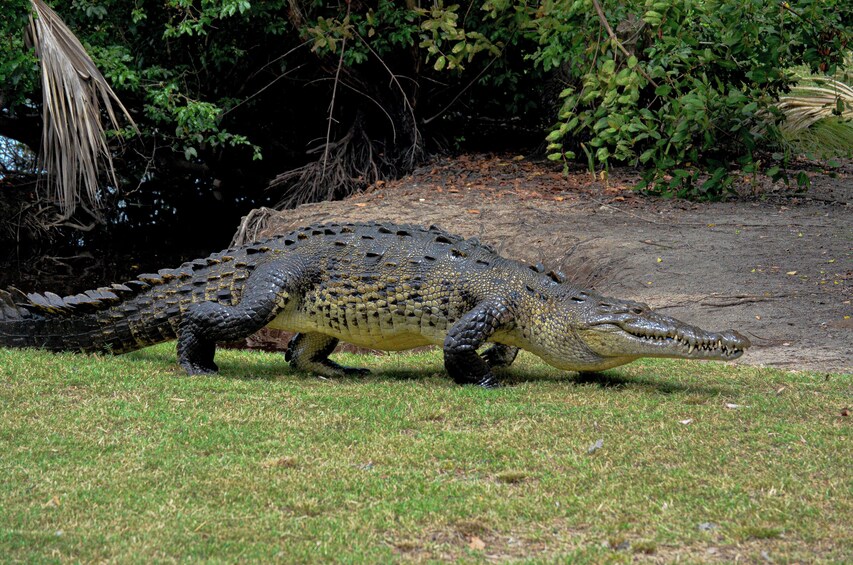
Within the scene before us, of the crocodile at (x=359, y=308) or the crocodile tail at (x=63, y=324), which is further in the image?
the crocodile tail at (x=63, y=324)

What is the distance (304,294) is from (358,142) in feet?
30.1

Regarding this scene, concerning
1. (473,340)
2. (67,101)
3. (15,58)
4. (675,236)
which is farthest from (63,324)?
(675,236)

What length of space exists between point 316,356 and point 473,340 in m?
1.43

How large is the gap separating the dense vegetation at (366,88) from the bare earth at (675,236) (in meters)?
0.61

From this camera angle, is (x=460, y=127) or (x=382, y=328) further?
(x=460, y=127)

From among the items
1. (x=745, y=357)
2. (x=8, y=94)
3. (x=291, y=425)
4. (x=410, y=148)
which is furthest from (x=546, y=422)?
(x=410, y=148)

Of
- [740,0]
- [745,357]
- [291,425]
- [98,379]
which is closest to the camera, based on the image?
[291,425]

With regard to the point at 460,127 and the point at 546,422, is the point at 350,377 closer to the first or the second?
the point at 546,422

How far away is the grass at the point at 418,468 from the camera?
3822 mm

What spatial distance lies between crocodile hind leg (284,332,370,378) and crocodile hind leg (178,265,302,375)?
0.60m

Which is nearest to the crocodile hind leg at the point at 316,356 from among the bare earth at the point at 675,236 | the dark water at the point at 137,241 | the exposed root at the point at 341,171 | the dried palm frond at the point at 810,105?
the bare earth at the point at 675,236

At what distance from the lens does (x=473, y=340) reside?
6398 millimetres

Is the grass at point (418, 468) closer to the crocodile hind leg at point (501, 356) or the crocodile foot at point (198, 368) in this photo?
the crocodile foot at point (198, 368)

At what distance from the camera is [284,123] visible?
17.3 meters
